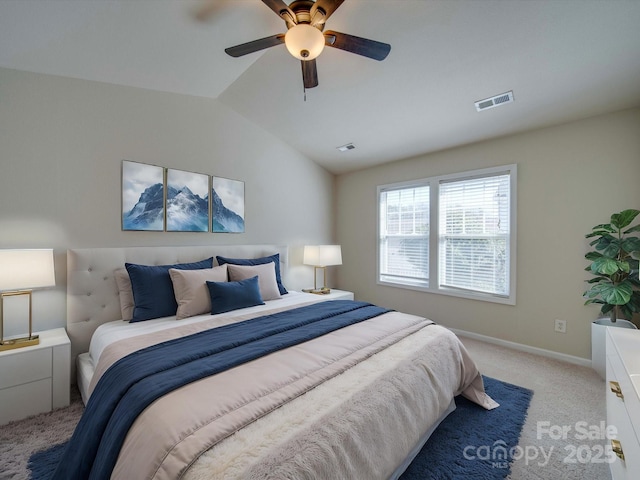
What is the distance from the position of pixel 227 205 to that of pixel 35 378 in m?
2.16

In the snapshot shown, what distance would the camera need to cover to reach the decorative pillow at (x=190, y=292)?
2.39 m

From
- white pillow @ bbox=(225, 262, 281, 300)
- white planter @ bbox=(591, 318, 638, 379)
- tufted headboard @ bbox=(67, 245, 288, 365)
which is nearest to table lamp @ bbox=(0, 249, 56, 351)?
tufted headboard @ bbox=(67, 245, 288, 365)

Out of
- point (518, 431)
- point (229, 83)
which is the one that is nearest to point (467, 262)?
point (518, 431)

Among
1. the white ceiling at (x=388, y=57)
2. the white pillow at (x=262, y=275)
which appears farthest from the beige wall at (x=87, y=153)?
the white pillow at (x=262, y=275)

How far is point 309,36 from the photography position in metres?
1.64

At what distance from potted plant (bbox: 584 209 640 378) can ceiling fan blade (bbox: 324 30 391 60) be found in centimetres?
238

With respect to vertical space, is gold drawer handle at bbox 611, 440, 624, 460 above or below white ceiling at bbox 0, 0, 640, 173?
below

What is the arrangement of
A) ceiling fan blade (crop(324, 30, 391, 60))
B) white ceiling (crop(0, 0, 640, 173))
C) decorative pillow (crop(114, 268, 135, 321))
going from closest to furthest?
ceiling fan blade (crop(324, 30, 391, 60)) → white ceiling (crop(0, 0, 640, 173)) → decorative pillow (crop(114, 268, 135, 321))

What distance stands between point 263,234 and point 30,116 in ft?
7.73

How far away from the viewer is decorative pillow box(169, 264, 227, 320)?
239 cm

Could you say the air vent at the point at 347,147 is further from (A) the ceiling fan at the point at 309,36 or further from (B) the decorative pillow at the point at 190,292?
(B) the decorative pillow at the point at 190,292

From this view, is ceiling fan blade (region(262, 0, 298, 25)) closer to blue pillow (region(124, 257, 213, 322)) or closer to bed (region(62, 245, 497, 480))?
bed (region(62, 245, 497, 480))

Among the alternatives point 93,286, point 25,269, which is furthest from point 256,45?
point 93,286

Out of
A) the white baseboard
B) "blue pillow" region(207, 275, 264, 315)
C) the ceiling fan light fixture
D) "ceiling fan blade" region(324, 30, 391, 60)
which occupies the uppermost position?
"ceiling fan blade" region(324, 30, 391, 60)
